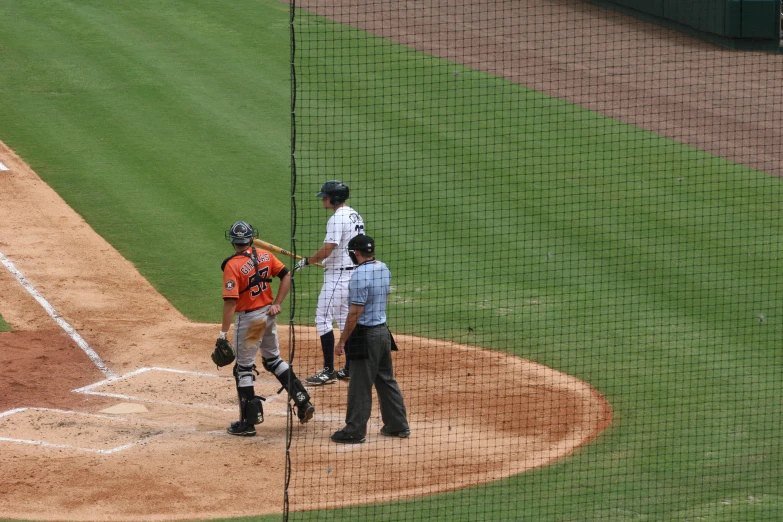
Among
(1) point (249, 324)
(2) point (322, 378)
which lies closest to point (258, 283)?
(1) point (249, 324)

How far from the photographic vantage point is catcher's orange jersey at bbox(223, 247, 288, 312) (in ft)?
30.8

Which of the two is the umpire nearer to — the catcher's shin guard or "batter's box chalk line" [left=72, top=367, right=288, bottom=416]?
the catcher's shin guard

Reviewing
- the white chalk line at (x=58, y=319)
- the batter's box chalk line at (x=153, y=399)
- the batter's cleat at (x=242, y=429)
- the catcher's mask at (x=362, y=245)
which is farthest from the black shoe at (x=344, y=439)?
the white chalk line at (x=58, y=319)

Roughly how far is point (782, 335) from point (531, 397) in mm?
3151

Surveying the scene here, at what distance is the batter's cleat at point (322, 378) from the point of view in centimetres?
1079

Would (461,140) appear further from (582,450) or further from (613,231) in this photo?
(582,450)

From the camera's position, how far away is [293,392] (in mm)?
9531

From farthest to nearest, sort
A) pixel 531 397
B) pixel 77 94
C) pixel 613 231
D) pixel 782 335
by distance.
A: pixel 77 94, pixel 613 231, pixel 782 335, pixel 531 397

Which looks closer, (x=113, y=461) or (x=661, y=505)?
(x=661, y=505)

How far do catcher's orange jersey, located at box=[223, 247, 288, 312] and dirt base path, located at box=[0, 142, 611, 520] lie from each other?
1.12 meters

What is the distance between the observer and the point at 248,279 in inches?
375

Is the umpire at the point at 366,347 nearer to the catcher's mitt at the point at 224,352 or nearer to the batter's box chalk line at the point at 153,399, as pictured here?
the catcher's mitt at the point at 224,352

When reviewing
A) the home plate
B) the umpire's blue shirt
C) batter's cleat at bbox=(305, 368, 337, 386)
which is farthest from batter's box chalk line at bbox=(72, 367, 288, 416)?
the umpire's blue shirt

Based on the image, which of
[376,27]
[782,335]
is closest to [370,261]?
[782,335]
